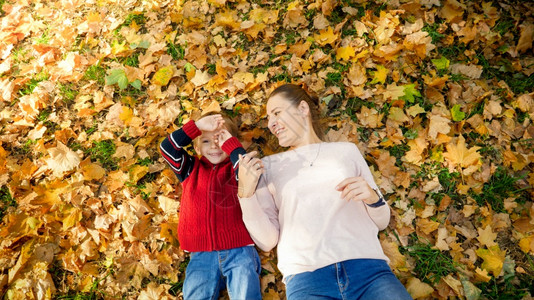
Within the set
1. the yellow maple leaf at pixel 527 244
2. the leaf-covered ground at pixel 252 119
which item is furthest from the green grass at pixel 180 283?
the yellow maple leaf at pixel 527 244

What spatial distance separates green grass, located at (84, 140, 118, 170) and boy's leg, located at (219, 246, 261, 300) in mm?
1565

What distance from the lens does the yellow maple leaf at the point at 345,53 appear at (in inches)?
136

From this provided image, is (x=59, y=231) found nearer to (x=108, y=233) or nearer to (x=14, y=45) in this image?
(x=108, y=233)

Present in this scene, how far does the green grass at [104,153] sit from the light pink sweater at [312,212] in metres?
1.63

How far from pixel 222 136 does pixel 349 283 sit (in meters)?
1.57

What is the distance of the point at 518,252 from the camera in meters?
2.78

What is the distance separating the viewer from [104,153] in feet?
10.7

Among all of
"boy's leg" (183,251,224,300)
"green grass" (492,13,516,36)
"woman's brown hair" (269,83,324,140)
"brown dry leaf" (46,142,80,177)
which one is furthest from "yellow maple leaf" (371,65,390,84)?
"brown dry leaf" (46,142,80,177)

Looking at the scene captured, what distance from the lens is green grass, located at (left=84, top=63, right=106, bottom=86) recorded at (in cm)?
355

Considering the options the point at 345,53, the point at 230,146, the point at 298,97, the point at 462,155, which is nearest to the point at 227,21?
the point at 345,53

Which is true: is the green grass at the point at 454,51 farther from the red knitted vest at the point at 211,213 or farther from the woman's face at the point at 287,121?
the red knitted vest at the point at 211,213

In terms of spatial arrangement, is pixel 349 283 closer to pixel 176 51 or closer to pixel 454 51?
pixel 454 51

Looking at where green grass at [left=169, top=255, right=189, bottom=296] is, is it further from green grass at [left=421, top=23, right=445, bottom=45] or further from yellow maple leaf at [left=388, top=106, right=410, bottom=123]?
green grass at [left=421, top=23, right=445, bottom=45]

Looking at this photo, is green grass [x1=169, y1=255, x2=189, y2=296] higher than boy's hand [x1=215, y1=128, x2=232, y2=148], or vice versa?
boy's hand [x1=215, y1=128, x2=232, y2=148]
